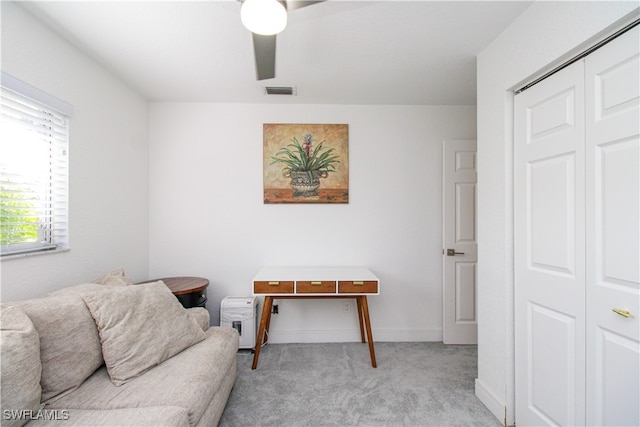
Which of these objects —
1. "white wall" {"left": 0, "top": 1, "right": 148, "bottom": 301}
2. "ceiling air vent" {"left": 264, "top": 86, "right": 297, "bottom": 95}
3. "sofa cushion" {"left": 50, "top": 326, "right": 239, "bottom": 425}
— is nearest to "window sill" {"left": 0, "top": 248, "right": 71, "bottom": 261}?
"white wall" {"left": 0, "top": 1, "right": 148, "bottom": 301}

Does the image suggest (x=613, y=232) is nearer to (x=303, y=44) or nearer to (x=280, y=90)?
(x=303, y=44)

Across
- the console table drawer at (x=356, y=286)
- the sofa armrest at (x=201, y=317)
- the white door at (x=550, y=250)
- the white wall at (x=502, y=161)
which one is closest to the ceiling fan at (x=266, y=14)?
the white wall at (x=502, y=161)

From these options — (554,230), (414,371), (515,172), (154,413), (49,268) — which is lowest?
(414,371)

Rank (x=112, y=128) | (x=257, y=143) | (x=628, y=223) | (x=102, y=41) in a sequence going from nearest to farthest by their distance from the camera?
(x=628, y=223)
(x=102, y=41)
(x=112, y=128)
(x=257, y=143)

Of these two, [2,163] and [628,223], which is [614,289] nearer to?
[628,223]

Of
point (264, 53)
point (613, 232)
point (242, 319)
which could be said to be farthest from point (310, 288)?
point (613, 232)

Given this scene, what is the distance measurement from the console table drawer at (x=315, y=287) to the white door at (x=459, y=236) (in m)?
1.33

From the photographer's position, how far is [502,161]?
1.72m

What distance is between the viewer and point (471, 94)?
263 cm

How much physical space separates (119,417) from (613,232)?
226cm

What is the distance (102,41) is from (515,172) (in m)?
2.84

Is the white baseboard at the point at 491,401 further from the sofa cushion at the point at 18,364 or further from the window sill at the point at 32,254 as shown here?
the window sill at the point at 32,254

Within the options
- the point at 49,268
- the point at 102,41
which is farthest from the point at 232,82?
the point at 49,268

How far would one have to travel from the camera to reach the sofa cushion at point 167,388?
123 centimetres
